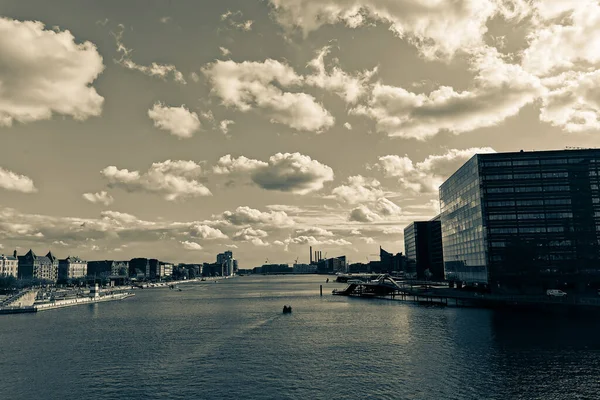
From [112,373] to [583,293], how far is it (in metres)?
155

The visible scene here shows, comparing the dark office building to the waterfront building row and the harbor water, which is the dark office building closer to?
the waterfront building row

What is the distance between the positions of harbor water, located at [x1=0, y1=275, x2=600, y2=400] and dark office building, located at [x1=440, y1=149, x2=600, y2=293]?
Answer: 166ft

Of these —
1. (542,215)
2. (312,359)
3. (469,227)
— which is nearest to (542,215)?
(542,215)

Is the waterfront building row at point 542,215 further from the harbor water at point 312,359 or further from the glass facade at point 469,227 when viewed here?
the harbor water at point 312,359

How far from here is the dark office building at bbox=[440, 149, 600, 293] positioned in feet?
521

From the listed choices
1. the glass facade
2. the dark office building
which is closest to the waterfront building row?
the dark office building

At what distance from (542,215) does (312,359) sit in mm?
131512

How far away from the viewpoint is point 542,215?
541 feet

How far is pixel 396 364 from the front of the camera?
67.6 metres

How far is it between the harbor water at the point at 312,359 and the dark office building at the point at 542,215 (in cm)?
5068

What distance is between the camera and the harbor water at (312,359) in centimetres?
5520

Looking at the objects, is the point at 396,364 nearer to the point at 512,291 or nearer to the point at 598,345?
the point at 598,345

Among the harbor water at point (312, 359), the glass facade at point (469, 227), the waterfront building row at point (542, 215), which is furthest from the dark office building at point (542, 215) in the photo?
the harbor water at point (312, 359)

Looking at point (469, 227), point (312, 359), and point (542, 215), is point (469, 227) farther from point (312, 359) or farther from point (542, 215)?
point (312, 359)
